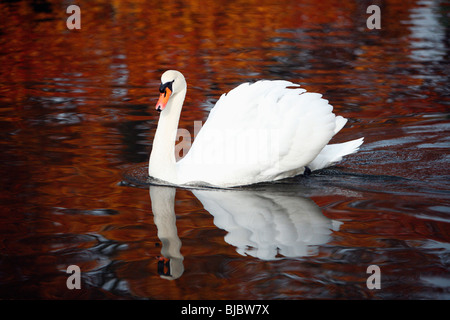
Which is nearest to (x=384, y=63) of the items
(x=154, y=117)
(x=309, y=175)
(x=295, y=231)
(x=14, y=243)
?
(x=154, y=117)

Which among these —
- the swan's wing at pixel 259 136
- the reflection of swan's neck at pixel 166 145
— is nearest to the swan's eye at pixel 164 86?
the reflection of swan's neck at pixel 166 145

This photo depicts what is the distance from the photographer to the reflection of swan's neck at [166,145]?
6906 millimetres

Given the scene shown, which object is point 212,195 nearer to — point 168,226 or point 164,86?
point 168,226

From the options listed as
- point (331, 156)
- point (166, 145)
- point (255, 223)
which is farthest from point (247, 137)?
point (255, 223)

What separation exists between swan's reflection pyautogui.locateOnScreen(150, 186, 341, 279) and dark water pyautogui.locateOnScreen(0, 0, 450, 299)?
2 centimetres

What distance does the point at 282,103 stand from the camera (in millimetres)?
6977

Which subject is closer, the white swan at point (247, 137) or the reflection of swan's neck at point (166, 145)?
the white swan at point (247, 137)

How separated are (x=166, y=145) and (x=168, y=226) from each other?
53.8 inches

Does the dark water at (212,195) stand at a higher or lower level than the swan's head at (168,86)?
lower

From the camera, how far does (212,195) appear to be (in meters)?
6.60

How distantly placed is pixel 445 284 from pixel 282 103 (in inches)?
112

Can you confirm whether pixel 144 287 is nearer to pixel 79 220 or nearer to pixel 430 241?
pixel 79 220

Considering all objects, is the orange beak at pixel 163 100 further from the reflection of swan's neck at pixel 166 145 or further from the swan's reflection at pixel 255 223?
the swan's reflection at pixel 255 223
